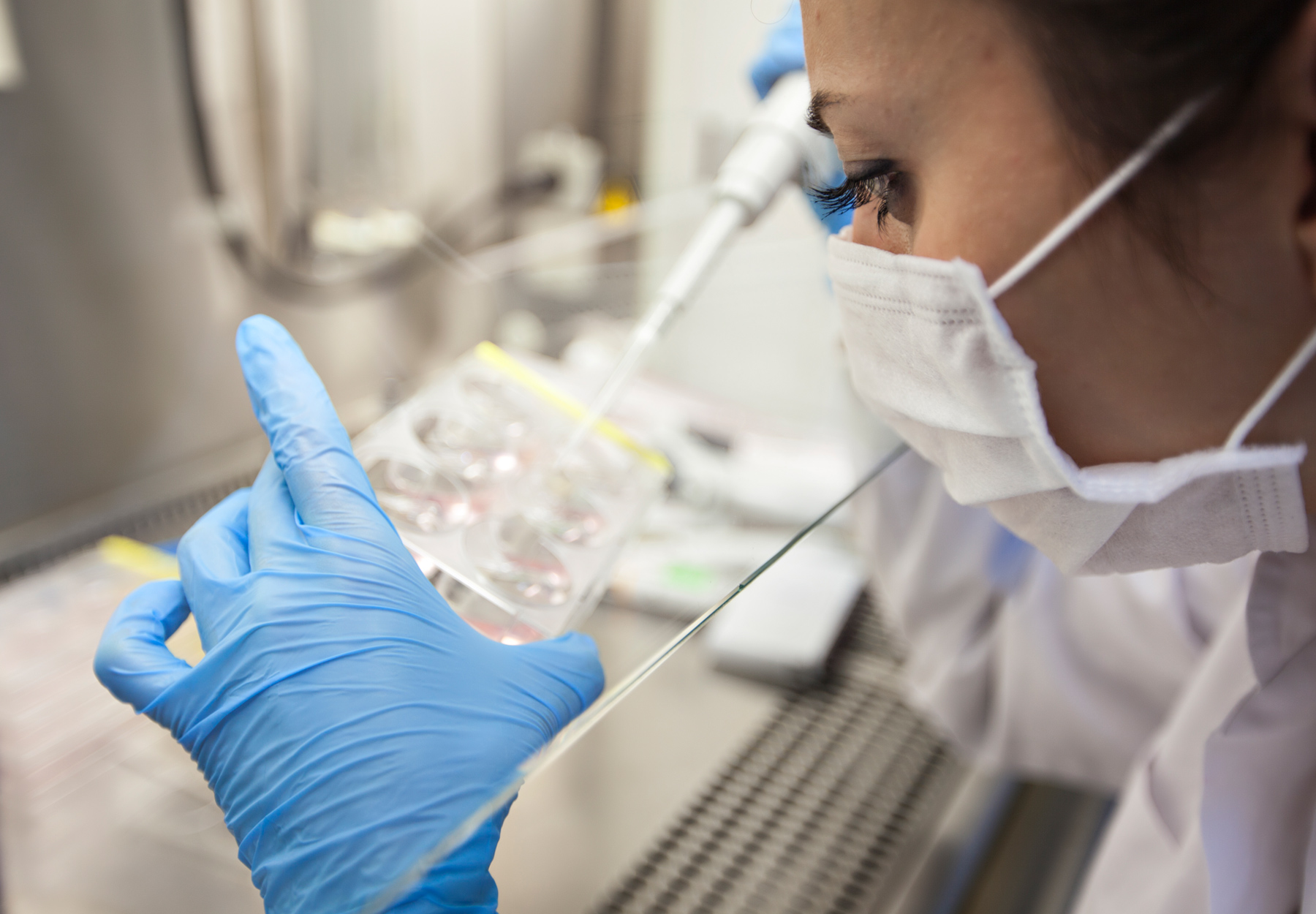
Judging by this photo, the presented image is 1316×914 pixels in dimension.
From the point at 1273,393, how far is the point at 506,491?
20.5 inches

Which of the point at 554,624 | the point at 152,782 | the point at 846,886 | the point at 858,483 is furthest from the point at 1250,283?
the point at 152,782

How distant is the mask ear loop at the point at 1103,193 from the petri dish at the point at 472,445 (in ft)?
1.33

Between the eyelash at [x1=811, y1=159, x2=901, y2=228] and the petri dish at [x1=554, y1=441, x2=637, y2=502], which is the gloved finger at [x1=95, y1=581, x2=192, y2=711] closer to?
the petri dish at [x1=554, y1=441, x2=637, y2=502]

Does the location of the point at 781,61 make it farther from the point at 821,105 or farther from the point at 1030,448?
the point at 1030,448

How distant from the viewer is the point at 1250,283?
1.39 ft

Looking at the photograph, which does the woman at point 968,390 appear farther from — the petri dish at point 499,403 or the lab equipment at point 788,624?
the lab equipment at point 788,624

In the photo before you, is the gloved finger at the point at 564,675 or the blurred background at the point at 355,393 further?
the blurred background at the point at 355,393

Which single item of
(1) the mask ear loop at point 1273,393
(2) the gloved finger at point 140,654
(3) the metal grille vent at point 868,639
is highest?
(1) the mask ear loop at point 1273,393

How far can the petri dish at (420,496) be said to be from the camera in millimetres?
579

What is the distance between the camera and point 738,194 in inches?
32.8

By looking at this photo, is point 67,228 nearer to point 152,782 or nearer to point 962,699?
point 152,782

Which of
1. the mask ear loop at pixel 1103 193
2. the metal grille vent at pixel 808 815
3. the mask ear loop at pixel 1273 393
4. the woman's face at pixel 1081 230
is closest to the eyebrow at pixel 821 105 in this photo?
the woman's face at pixel 1081 230

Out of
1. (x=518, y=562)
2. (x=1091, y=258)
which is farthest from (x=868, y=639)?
(x=1091, y=258)

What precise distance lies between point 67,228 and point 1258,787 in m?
1.34
